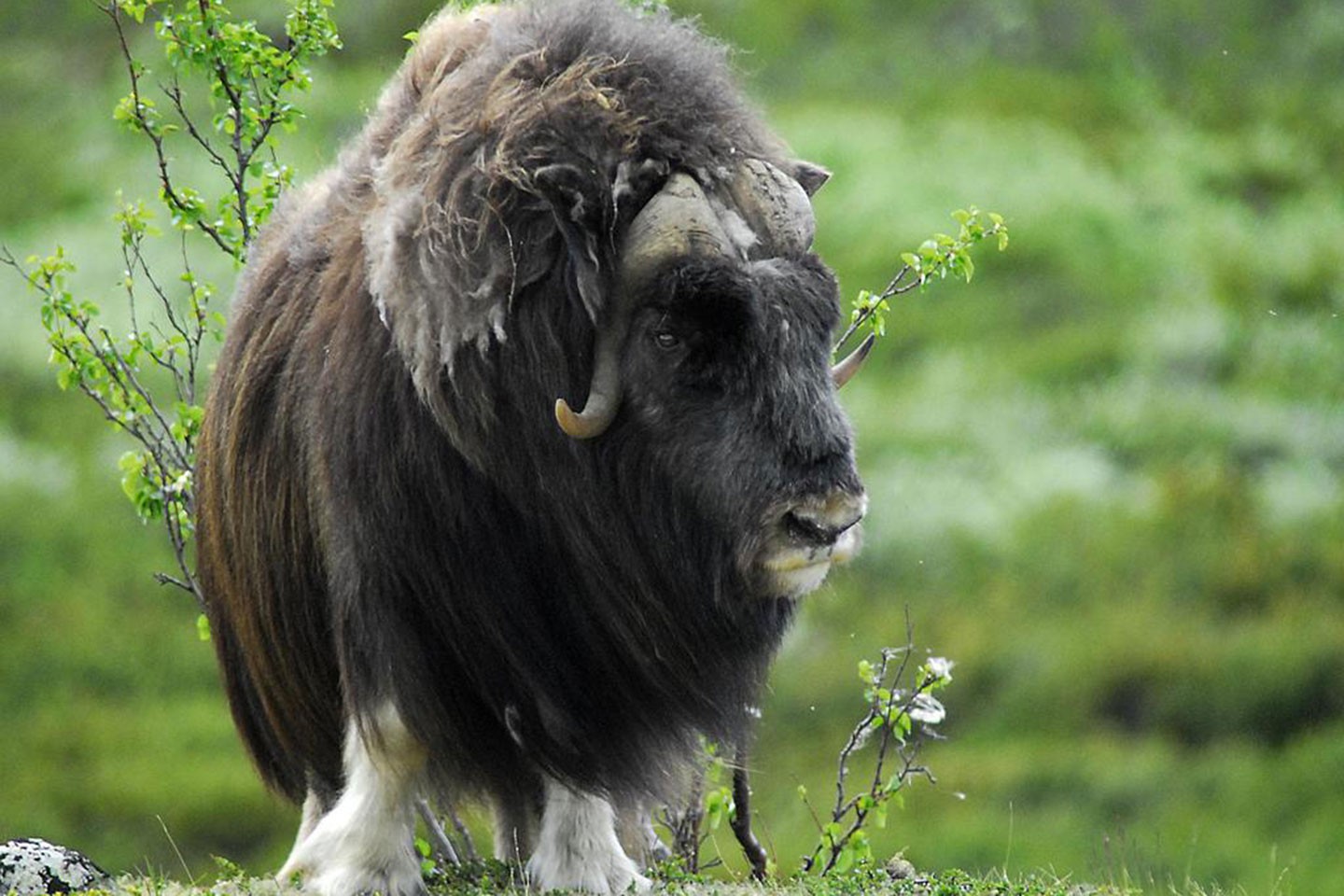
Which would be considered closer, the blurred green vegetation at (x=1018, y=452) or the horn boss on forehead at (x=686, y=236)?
the horn boss on forehead at (x=686, y=236)

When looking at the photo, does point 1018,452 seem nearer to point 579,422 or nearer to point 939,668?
point 939,668

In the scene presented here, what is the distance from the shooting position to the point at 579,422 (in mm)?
3645

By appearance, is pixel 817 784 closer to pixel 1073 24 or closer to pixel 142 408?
pixel 142 408

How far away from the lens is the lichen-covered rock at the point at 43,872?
4.20 metres

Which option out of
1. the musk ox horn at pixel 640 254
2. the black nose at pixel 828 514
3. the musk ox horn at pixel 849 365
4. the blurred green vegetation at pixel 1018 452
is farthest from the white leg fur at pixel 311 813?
the blurred green vegetation at pixel 1018 452

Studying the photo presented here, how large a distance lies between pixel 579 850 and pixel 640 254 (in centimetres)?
126

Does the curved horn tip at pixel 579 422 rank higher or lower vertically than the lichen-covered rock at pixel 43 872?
higher

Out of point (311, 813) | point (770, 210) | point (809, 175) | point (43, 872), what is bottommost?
point (43, 872)

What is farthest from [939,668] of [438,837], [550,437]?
[550,437]

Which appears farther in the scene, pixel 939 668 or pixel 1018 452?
pixel 1018 452

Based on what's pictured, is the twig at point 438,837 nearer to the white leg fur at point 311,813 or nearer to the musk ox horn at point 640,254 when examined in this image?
the white leg fur at point 311,813

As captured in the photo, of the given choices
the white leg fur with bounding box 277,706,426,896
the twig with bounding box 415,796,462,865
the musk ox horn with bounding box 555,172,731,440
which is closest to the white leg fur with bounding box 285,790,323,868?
the twig with bounding box 415,796,462,865

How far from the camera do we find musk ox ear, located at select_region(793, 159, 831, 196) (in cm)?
404

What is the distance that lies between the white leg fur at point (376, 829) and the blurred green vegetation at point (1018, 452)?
30.4 feet
